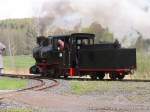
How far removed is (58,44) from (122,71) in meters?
4.74

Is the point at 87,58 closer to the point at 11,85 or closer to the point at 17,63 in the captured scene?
the point at 11,85

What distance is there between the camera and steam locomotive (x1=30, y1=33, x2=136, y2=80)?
2909cm

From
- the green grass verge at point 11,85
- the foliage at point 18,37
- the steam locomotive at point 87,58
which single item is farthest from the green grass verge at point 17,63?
the green grass verge at point 11,85

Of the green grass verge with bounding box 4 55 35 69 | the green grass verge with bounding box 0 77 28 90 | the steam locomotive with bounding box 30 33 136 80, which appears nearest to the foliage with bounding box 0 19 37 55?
the green grass verge with bounding box 4 55 35 69

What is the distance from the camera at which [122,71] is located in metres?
28.7

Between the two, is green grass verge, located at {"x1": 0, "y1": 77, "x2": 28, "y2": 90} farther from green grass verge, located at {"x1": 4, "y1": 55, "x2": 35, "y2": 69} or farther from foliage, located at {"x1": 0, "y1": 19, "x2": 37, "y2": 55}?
foliage, located at {"x1": 0, "y1": 19, "x2": 37, "y2": 55}

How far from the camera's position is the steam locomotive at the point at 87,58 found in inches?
1145

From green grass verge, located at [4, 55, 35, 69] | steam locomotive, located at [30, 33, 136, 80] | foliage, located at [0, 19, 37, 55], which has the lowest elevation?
green grass verge, located at [4, 55, 35, 69]

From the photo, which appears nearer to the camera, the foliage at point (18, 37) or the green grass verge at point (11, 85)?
the green grass verge at point (11, 85)

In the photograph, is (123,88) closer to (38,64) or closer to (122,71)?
(122,71)

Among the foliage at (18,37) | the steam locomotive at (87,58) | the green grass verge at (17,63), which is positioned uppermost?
the foliage at (18,37)

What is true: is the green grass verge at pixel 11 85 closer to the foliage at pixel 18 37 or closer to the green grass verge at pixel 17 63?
the green grass verge at pixel 17 63

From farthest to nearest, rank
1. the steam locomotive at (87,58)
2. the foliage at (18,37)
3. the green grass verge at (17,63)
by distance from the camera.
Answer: the foliage at (18,37) → the green grass verge at (17,63) → the steam locomotive at (87,58)

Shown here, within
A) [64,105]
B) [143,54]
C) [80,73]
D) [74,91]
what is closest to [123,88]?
[74,91]
